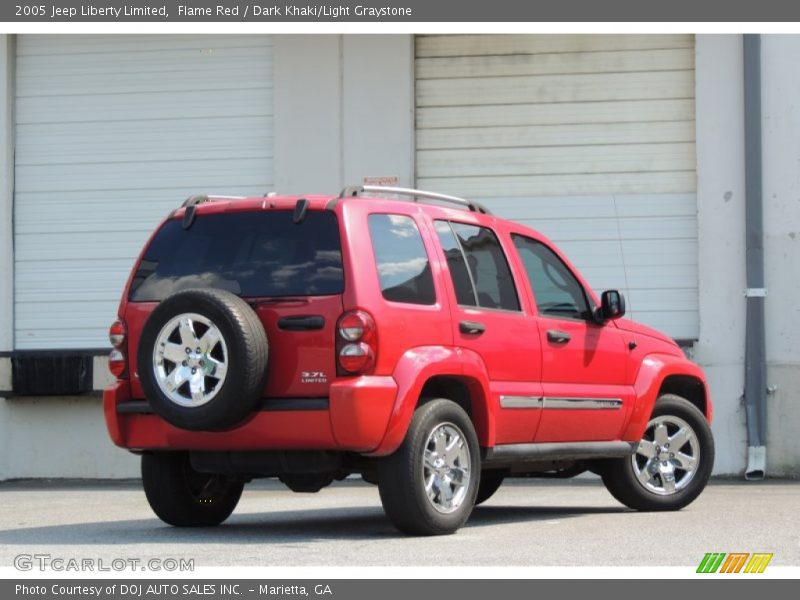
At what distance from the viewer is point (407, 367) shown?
342 inches

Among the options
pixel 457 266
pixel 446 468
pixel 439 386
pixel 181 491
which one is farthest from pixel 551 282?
pixel 181 491

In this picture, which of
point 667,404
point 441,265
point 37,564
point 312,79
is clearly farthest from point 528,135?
point 37,564

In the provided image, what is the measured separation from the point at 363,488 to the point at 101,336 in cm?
385

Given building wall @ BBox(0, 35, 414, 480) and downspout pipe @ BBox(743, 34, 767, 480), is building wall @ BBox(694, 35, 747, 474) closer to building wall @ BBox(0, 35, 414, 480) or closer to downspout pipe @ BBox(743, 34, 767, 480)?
downspout pipe @ BBox(743, 34, 767, 480)

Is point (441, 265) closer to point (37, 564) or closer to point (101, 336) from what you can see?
point (37, 564)

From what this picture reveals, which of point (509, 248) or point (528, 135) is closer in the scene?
point (509, 248)

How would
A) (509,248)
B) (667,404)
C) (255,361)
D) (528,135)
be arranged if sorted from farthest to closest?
(528,135), (667,404), (509,248), (255,361)

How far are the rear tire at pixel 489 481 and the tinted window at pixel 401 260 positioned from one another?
93.6 inches

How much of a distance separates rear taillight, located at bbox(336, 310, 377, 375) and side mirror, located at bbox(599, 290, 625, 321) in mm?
2514

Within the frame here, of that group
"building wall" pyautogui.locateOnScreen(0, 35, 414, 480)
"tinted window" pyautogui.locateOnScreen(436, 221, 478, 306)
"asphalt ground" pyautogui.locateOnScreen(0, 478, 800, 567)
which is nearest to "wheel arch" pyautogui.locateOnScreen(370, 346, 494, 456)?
"tinted window" pyautogui.locateOnScreen(436, 221, 478, 306)

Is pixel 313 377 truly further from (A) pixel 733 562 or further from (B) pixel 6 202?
Result: (B) pixel 6 202

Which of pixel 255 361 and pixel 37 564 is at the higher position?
pixel 255 361

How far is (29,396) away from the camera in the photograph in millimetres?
16734

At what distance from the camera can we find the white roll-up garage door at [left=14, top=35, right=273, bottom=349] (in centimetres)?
1698
